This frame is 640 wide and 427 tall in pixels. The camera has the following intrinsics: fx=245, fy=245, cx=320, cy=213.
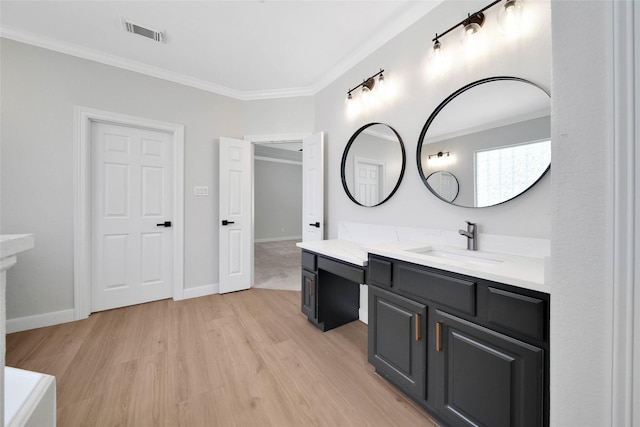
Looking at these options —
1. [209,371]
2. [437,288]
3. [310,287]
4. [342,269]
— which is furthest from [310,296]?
[437,288]

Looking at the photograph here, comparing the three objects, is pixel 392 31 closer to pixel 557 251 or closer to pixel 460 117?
pixel 460 117

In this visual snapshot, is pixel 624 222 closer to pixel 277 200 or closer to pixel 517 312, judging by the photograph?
pixel 517 312

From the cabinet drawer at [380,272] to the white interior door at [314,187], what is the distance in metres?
1.35

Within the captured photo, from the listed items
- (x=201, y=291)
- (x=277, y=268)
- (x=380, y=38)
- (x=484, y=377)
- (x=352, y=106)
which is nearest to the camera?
(x=484, y=377)

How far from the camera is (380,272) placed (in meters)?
1.58

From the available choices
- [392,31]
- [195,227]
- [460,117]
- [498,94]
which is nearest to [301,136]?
[392,31]

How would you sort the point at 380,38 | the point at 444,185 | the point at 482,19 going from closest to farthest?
the point at 482,19
the point at 444,185
the point at 380,38

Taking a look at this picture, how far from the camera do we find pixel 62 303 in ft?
7.97

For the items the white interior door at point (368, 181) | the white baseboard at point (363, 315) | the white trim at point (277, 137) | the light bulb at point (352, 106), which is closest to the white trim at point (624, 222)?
the white interior door at point (368, 181)

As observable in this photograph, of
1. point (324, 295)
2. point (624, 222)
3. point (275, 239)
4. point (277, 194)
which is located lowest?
point (275, 239)

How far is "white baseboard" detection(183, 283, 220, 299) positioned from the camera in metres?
3.06

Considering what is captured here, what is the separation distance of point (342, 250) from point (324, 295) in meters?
0.51

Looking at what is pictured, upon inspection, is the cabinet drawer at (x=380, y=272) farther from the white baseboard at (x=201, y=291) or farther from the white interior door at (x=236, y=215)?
the white baseboard at (x=201, y=291)

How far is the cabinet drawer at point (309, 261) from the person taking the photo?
7.48ft
